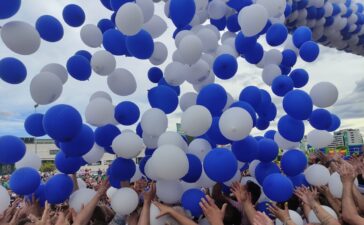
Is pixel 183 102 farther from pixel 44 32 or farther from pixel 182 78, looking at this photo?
pixel 44 32

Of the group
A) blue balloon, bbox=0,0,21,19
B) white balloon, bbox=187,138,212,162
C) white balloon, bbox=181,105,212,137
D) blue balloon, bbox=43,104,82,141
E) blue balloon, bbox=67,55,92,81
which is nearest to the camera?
blue balloon, bbox=0,0,21,19

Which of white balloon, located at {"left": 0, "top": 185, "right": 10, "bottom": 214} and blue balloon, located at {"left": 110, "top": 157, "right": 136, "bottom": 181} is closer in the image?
white balloon, located at {"left": 0, "top": 185, "right": 10, "bottom": 214}

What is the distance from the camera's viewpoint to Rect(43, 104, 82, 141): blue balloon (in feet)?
8.79

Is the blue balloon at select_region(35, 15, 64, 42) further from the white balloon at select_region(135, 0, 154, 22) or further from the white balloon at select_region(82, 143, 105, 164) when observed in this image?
the white balloon at select_region(82, 143, 105, 164)

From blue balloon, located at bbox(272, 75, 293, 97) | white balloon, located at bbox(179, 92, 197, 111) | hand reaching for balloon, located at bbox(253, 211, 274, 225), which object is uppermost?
blue balloon, located at bbox(272, 75, 293, 97)

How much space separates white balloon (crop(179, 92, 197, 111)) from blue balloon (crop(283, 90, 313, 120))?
3.12ft

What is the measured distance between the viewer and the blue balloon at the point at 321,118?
11.7ft

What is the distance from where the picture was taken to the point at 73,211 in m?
2.88

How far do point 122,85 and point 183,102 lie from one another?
67cm

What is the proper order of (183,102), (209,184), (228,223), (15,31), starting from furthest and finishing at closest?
(183,102) < (209,184) < (228,223) < (15,31)

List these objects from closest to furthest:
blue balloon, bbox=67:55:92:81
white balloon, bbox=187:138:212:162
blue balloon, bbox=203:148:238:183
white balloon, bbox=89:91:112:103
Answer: blue balloon, bbox=203:148:238:183 < white balloon, bbox=187:138:212:162 < blue balloon, bbox=67:55:92:81 < white balloon, bbox=89:91:112:103

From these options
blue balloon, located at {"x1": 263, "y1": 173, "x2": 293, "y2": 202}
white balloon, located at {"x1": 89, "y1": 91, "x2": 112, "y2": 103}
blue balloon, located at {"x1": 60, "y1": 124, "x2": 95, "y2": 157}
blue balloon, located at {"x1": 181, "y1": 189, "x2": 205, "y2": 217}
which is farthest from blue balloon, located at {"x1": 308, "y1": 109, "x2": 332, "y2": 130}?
blue balloon, located at {"x1": 60, "y1": 124, "x2": 95, "y2": 157}

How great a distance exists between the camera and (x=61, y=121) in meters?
2.68

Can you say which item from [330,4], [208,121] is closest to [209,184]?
[208,121]
